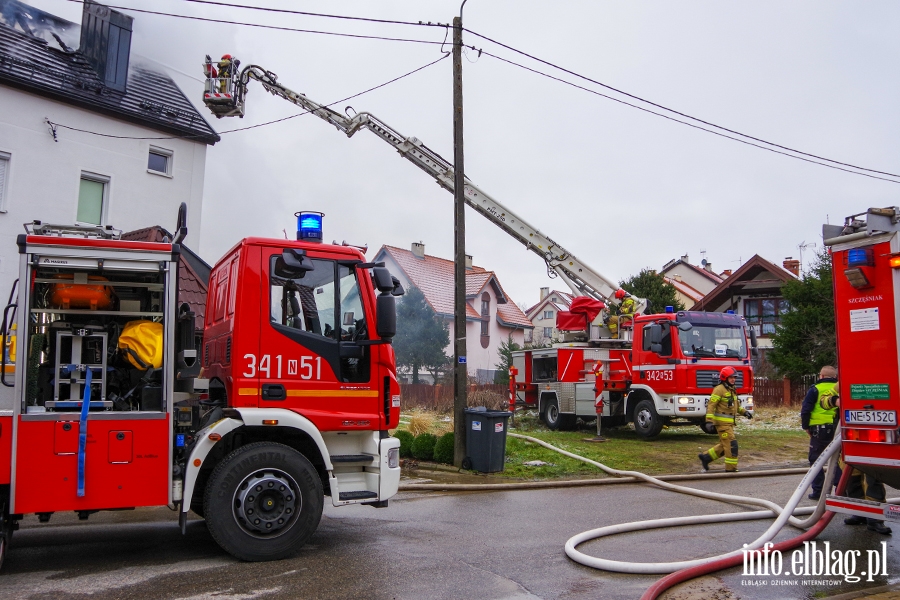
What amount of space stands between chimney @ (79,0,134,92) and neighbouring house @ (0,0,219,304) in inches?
0.9

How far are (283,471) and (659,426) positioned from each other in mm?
10963

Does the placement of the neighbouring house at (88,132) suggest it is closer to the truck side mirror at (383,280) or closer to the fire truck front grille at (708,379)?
the truck side mirror at (383,280)

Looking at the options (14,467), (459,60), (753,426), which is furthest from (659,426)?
(14,467)

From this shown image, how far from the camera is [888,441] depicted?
5695 mm

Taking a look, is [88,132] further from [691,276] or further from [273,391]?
[691,276]

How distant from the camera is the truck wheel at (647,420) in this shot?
50.1ft

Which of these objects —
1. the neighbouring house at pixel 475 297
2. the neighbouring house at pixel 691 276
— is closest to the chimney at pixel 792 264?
the neighbouring house at pixel 691 276

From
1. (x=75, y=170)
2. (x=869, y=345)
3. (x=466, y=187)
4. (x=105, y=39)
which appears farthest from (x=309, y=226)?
(x=105, y=39)

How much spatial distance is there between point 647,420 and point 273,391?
1096cm

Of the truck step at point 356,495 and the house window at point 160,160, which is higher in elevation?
the house window at point 160,160

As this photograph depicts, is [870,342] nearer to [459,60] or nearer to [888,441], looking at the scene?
[888,441]

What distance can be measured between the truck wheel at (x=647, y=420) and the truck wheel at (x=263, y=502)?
415 inches

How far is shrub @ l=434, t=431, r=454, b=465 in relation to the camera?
11.6m

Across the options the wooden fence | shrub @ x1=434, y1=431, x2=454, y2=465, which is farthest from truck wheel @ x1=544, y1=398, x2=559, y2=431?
shrub @ x1=434, y1=431, x2=454, y2=465
